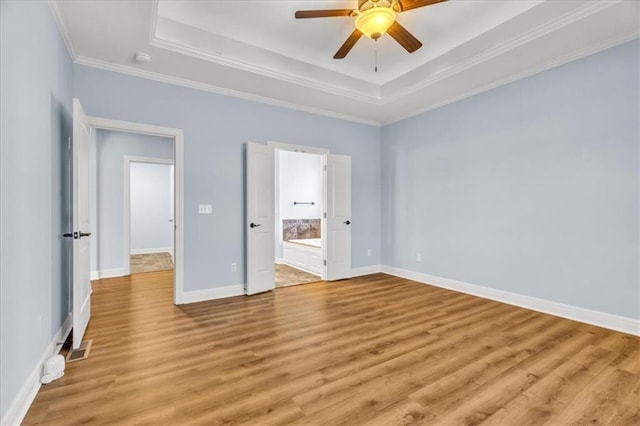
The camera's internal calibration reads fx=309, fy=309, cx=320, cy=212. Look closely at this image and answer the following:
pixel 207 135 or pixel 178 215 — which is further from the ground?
pixel 207 135

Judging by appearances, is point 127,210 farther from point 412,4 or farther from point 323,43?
point 412,4

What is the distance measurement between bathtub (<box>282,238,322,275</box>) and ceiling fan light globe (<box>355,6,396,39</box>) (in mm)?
3638

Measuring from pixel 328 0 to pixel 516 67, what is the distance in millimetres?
2309

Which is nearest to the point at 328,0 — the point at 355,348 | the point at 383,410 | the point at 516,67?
the point at 516,67

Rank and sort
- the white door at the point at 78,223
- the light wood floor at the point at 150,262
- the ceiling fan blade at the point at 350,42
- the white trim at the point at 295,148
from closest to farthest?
the white door at the point at 78,223 → the ceiling fan blade at the point at 350,42 → the white trim at the point at 295,148 → the light wood floor at the point at 150,262

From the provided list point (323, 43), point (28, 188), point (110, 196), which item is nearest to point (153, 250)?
point (110, 196)

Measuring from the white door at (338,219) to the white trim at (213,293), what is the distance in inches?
59.2

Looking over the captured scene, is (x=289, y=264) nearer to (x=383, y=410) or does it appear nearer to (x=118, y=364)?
(x=118, y=364)

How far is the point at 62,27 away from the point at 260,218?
2798mm

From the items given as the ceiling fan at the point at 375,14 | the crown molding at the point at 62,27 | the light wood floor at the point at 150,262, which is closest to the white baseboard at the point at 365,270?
the light wood floor at the point at 150,262

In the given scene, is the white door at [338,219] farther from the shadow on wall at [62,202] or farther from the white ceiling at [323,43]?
the shadow on wall at [62,202]

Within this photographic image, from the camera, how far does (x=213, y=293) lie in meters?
4.10

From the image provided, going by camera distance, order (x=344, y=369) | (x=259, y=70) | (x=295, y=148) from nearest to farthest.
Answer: (x=344, y=369) → (x=259, y=70) → (x=295, y=148)

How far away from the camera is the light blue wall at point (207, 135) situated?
352 centimetres
